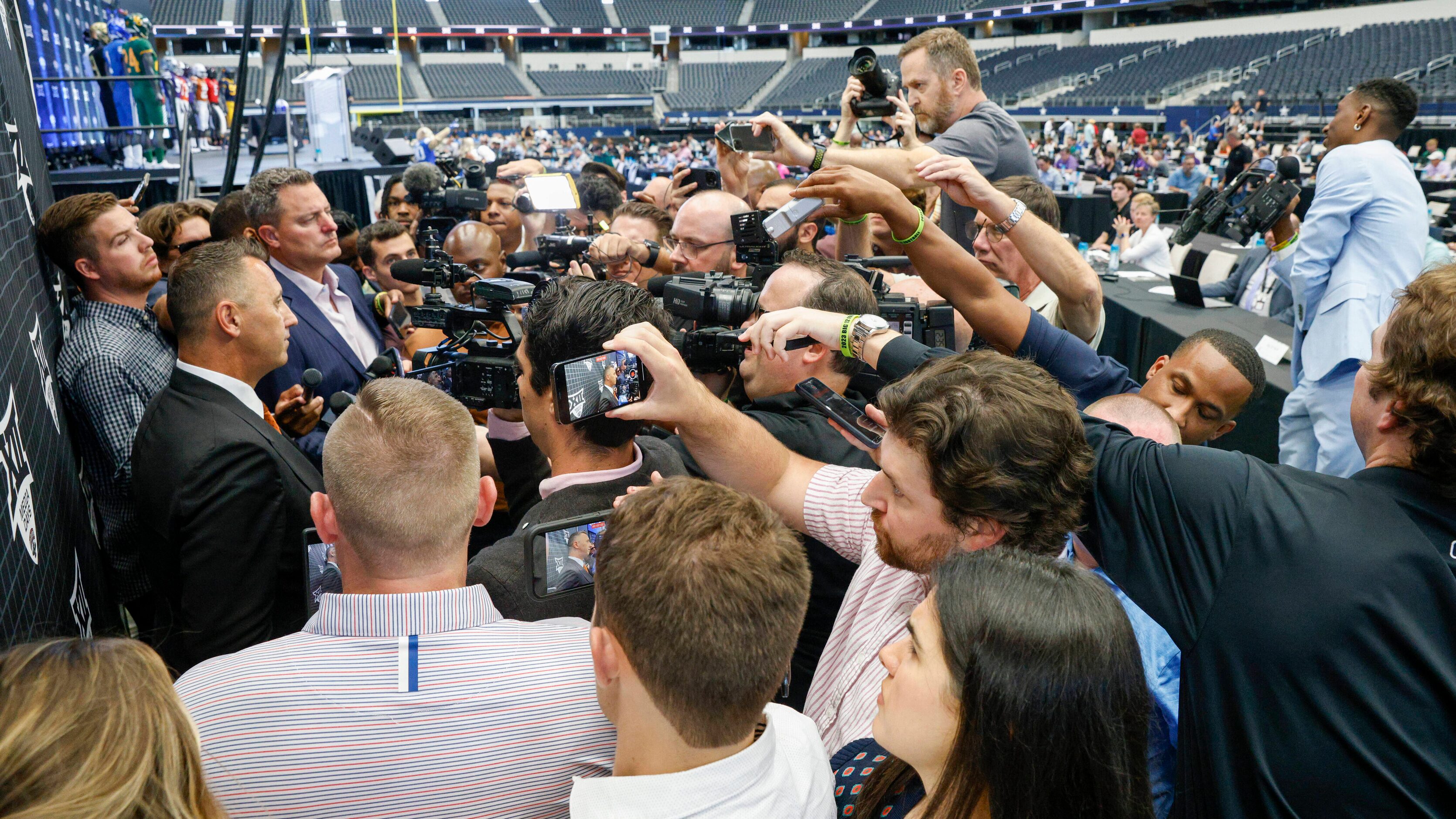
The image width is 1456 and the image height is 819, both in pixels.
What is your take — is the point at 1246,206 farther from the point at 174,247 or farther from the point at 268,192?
the point at 174,247

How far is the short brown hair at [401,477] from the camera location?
129 cm

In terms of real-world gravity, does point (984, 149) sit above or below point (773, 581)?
above

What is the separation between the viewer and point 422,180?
4699mm

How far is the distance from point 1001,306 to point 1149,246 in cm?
545

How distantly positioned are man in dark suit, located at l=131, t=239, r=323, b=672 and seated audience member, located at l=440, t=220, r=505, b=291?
4.10 ft

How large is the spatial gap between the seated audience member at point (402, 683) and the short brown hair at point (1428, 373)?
46.9 inches

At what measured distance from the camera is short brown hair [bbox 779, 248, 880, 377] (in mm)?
2129

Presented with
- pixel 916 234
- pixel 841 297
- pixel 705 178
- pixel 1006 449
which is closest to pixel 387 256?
pixel 705 178

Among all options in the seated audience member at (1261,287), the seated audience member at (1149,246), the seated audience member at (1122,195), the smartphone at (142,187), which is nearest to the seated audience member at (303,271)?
the smartphone at (142,187)

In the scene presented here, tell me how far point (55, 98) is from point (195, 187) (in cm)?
223

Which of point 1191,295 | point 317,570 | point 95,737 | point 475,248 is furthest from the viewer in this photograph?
point 1191,295

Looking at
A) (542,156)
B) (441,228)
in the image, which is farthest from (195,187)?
(542,156)

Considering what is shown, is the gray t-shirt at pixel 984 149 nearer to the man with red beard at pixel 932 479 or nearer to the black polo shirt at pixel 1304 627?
the man with red beard at pixel 932 479

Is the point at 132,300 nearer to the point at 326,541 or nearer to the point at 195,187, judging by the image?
the point at 326,541
